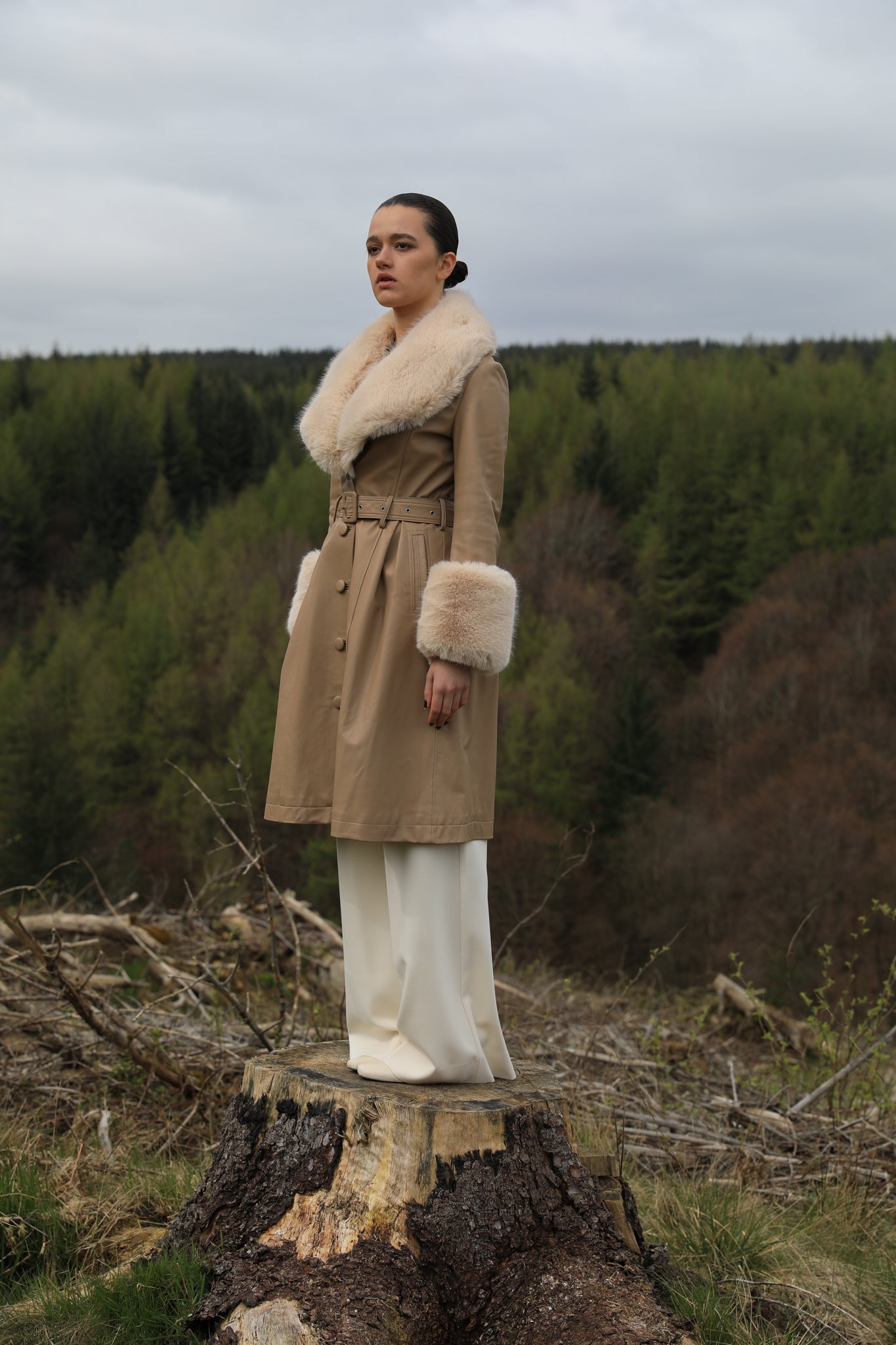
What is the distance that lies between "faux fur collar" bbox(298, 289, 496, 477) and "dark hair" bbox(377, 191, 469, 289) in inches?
5.2

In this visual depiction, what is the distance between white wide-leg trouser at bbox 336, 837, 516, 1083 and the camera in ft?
11.4

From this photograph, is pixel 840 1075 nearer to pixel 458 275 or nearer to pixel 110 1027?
pixel 110 1027

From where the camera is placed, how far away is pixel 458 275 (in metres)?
3.77

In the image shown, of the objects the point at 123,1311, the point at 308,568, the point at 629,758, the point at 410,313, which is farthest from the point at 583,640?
the point at 123,1311

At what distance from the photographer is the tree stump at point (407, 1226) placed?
2.87 m

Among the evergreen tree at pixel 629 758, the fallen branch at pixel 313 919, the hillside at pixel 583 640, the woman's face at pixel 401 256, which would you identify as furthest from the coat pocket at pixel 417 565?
the evergreen tree at pixel 629 758

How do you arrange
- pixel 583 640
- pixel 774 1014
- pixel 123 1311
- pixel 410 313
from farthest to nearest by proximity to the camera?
pixel 583 640
pixel 774 1014
pixel 410 313
pixel 123 1311

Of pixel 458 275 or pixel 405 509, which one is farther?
pixel 458 275

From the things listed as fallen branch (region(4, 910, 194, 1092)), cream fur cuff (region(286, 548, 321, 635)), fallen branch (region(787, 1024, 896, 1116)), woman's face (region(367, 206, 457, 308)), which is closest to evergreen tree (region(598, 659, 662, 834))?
fallen branch (region(787, 1024, 896, 1116))

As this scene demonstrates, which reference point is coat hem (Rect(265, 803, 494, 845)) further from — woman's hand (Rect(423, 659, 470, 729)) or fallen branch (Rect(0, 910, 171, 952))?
fallen branch (Rect(0, 910, 171, 952))

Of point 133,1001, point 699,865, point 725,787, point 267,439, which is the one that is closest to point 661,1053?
point 133,1001

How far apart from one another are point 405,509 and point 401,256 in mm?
690

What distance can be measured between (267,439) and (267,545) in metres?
22.4

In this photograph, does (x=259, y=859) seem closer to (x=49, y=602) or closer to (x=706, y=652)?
(x=706, y=652)
